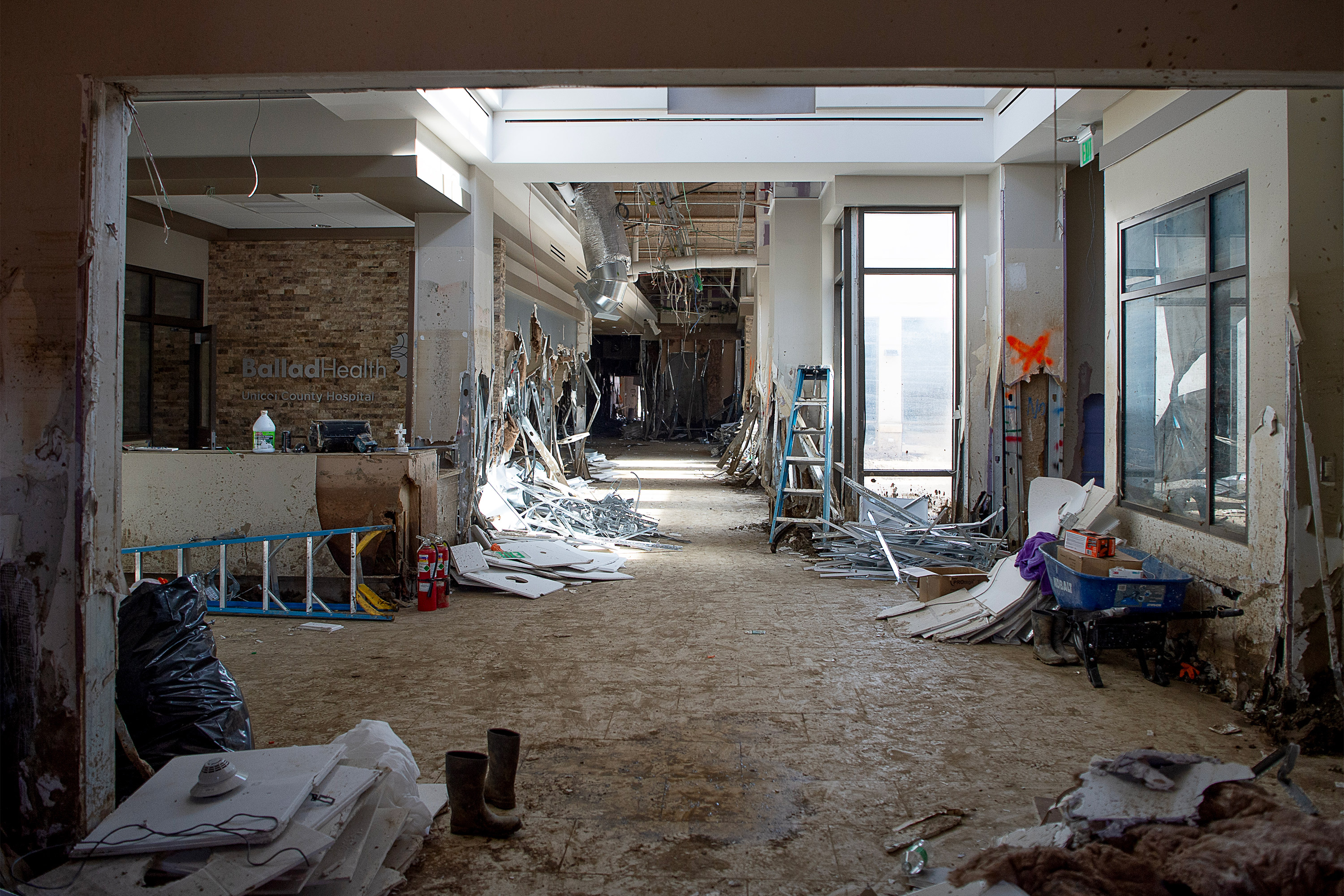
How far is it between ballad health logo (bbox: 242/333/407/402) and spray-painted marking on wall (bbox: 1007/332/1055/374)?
6.67 metres

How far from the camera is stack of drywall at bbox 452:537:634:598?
616cm

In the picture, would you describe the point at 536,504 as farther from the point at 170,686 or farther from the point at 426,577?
the point at 170,686

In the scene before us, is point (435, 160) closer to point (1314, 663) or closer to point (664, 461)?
point (1314, 663)

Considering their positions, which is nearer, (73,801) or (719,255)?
(73,801)

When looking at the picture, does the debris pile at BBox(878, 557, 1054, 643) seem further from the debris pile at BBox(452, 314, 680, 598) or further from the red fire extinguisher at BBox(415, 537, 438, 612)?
the red fire extinguisher at BBox(415, 537, 438, 612)

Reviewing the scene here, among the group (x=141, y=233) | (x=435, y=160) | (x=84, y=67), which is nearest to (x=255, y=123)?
(x=435, y=160)

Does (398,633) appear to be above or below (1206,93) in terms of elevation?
below

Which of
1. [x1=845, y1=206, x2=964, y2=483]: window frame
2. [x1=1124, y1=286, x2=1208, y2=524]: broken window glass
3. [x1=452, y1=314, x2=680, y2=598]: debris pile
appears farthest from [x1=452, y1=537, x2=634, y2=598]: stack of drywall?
[x1=1124, y1=286, x2=1208, y2=524]: broken window glass

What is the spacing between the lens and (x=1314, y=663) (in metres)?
3.51

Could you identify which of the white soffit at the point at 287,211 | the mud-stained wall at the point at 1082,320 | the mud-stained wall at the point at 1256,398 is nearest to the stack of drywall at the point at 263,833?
the mud-stained wall at the point at 1256,398

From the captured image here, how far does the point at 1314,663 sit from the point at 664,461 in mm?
14010

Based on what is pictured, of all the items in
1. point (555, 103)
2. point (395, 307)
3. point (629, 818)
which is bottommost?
point (629, 818)

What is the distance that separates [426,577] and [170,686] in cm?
275

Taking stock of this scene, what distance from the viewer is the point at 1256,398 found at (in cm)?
376
